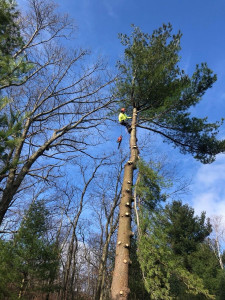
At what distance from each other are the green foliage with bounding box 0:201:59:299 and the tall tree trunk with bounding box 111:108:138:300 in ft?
22.7

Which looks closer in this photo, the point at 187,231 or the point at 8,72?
the point at 8,72

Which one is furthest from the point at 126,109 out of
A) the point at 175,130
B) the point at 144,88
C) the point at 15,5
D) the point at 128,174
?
the point at 15,5

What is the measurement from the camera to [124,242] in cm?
413

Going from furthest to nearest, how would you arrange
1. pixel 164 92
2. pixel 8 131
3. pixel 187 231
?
1. pixel 187 231
2. pixel 164 92
3. pixel 8 131

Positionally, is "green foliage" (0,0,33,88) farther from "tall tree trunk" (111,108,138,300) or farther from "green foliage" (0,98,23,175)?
"tall tree trunk" (111,108,138,300)

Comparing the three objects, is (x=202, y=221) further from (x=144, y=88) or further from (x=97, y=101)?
(x=144, y=88)

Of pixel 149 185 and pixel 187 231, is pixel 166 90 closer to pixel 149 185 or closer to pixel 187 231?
pixel 149 185

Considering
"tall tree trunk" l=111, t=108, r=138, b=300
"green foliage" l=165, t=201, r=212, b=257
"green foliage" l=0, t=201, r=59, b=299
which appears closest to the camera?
"tall tree trunk" l=111, t=108, r=138, b=300

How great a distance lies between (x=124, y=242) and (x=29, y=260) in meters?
8.39

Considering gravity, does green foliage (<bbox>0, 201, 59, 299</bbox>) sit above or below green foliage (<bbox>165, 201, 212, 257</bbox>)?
below

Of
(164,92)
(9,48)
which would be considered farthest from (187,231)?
(9,48)

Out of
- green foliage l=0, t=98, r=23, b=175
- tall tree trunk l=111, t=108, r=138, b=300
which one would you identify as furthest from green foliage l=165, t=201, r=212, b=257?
green foliage l=0, t=98, r=23, b=175

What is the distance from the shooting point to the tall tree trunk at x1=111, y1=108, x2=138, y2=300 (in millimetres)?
3666

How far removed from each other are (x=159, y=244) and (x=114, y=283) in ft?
3.23
